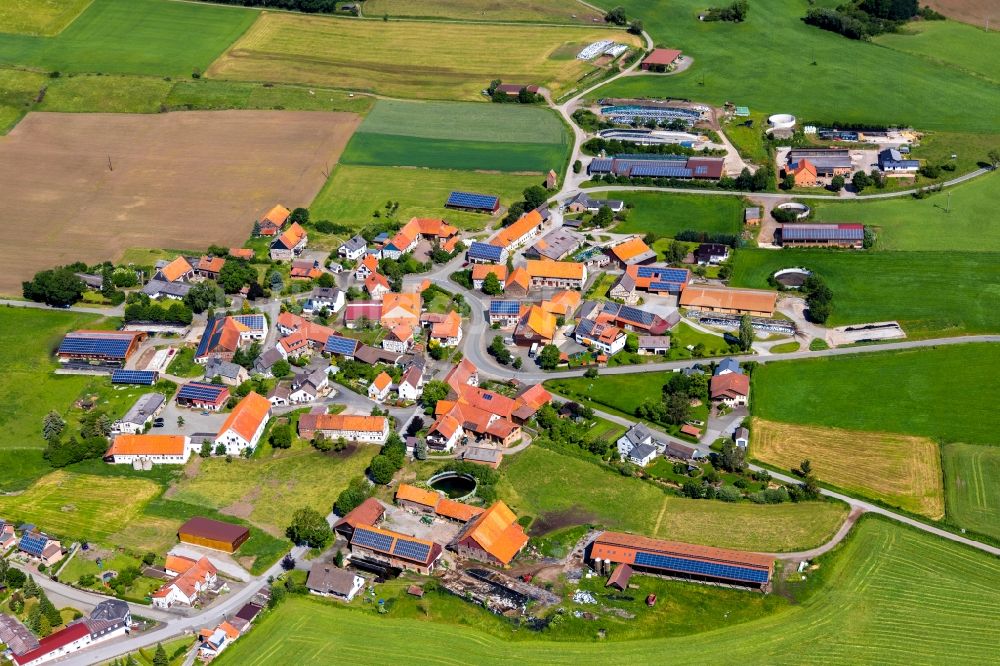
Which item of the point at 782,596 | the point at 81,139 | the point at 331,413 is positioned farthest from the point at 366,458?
the point at 81,139

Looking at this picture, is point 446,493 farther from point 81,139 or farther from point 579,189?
point 81,139

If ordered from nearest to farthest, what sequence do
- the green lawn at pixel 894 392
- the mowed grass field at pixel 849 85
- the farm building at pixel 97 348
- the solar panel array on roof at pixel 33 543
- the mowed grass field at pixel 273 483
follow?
the solar panel array on roof at pixel 33 543 → the mowed grass field at pixel 273 483 → the green lawn at pixel 894 392 → the farm building at pixel 97 348 → the mowed grass field at pixel 849 85

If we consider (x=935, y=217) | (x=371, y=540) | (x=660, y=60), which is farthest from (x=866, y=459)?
(x=660, y=60)

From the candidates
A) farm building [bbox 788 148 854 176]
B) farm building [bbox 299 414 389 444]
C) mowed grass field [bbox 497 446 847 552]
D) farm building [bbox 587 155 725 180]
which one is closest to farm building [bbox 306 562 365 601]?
mowed grass field [bbox 497 446 847 552]

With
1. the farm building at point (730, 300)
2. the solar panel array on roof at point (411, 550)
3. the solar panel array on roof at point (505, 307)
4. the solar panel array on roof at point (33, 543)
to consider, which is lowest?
the solar panel array on roof at point (33, 543)

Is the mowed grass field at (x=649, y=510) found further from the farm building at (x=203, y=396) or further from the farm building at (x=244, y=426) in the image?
the farm building at (x=203, y=396)

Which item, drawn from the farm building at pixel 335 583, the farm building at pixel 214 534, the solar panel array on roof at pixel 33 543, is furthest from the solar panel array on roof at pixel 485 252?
the solar panel array on roof at pixel 33 543
